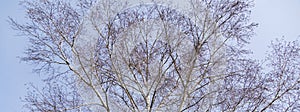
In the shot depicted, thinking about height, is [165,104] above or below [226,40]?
below

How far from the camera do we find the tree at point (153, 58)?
390 centimetres

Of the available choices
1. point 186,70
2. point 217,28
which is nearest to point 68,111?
point 186,70

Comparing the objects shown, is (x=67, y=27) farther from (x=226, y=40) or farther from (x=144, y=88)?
(x=226, y=40)

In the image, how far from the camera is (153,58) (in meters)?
4.09

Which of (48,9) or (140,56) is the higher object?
(48,9)

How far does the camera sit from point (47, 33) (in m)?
4.02

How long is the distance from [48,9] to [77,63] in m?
0.46

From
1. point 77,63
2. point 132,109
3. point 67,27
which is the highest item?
point 67,27

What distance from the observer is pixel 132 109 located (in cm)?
395

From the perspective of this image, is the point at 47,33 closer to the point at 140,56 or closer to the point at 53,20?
the point at 53,20

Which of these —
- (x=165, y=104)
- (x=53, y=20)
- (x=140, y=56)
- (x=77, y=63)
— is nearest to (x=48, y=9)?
(x=53, y=20)

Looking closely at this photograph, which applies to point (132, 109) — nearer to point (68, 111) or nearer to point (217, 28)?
point (68, 111)

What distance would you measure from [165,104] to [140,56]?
0.41 meters

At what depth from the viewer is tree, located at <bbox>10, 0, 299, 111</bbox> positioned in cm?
390
